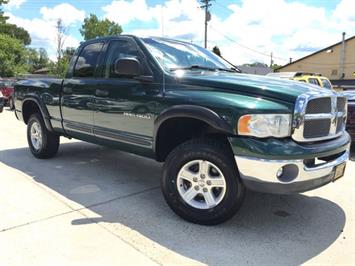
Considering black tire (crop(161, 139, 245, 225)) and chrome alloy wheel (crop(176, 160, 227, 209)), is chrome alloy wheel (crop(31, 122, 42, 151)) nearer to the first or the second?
black tire (crop(161, 139, 245, 225))

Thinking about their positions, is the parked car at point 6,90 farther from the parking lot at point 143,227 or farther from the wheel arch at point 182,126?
the wheel arch at point 182,126

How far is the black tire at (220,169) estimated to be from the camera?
148 inches

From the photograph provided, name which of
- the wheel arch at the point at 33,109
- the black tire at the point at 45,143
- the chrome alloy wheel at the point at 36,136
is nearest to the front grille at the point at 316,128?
the wheel arch at the point at 33,109

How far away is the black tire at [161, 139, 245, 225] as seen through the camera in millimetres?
3750

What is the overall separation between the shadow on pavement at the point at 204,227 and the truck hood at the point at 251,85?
1.35m

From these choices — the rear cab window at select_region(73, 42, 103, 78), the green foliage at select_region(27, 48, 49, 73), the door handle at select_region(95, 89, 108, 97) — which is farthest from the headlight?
the green foliage at select_region(27, 48, 49, 73)

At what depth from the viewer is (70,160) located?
6.78 m

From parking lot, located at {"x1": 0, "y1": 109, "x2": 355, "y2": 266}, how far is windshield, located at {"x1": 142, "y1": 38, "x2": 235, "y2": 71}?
1.66 m

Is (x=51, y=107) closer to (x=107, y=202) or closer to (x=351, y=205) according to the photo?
(x=107, y=202)

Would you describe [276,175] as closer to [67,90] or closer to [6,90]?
[67,90]

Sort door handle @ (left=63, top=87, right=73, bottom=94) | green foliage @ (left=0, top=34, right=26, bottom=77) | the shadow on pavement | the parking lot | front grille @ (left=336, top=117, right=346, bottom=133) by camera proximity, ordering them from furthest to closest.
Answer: green foliage @ (left=0, top=34, right=26, bottom=77) → door handle @ (left=63, top=87, right=73, bottom=94) → front grille @ (left=336, top=117, right=346, bottom=133) → the shadow on pavement → the parking lot

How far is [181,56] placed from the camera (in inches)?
195

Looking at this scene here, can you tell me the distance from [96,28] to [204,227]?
5361 cm

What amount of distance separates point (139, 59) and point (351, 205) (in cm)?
308
